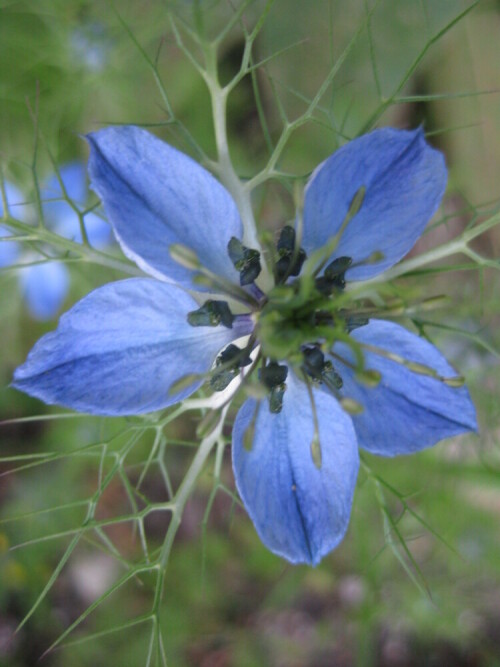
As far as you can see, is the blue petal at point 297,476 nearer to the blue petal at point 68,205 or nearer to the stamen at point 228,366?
the stamen at point 228,366

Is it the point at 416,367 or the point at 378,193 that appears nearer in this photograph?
the point at 416,367

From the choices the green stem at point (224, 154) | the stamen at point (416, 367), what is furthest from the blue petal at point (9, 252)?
the stamen at point (416, 367)

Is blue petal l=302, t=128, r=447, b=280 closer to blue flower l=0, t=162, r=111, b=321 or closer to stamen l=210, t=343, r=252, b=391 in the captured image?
stamen l=210, t=343, r=252, b=391

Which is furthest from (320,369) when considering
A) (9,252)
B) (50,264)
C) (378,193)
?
(9,252)

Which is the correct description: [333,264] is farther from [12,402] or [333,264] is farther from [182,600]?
[182,600]

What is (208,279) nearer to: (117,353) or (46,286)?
(117,353)

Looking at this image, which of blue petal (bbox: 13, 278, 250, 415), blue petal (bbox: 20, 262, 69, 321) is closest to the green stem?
blue petal (bbox: 13, 278, 250, 415)
